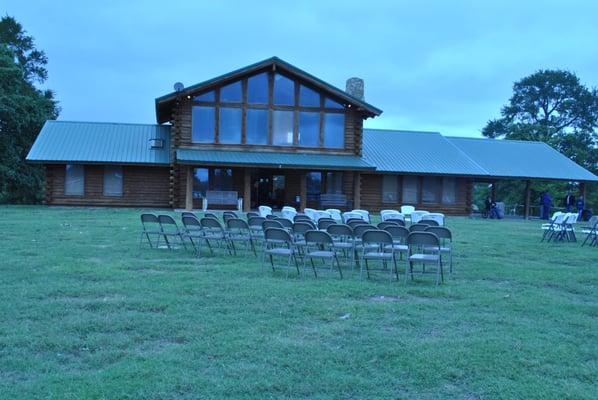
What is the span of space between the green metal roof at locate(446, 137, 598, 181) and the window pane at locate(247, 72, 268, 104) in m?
11.9

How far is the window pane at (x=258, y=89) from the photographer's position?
84.1 ft

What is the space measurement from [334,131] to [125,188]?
9.91 m

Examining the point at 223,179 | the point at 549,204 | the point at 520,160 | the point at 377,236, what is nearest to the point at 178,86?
the point at 223,179

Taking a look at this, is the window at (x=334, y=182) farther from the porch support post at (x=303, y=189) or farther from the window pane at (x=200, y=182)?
the window pane at (x=200, y=182)

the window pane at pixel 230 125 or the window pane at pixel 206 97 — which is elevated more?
the window pane at pixel 206 97

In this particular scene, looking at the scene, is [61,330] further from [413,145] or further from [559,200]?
[559,200]

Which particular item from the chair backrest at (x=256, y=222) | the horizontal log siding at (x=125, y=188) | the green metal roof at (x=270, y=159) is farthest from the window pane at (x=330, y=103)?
the chair backrest at (x=256, y=222)

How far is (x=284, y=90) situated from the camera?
26.0m

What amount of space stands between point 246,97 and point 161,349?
21.5 metres

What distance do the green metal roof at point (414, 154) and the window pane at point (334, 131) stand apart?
1.83 meters

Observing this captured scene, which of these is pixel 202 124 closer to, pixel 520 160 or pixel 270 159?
pixel 270 159

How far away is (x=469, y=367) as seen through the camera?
4625 millimetres

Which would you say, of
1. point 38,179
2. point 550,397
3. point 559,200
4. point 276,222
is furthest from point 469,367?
point 559,200

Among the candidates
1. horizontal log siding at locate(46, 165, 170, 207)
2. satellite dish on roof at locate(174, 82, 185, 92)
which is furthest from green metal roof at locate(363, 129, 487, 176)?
horizontal log siding at locate(46, 165, 170, 207)
